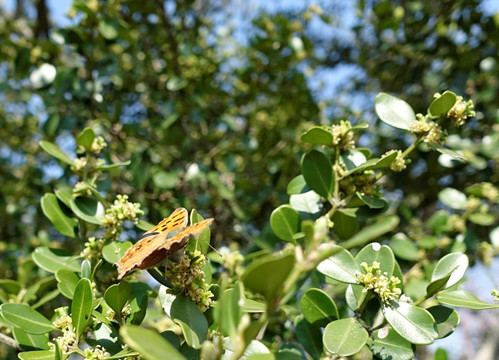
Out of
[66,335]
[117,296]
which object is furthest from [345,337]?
[66,335]

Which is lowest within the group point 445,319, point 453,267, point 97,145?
point 445,319

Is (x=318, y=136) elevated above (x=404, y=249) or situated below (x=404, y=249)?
above

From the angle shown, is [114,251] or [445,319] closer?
[445,319]

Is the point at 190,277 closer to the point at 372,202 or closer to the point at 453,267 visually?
the point at 372,202

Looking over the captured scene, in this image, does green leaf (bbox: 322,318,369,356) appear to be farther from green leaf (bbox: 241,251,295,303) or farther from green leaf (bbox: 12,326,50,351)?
green leaf (bbox: 12,326,50,351)

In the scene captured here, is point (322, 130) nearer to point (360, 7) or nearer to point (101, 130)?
point (101, 130)

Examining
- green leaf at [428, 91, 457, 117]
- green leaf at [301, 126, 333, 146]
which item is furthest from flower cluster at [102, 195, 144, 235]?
green leaf at [428, 91, 457, 117]

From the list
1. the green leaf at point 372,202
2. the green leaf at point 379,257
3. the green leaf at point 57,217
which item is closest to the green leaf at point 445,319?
the green leaf at point 379,257
